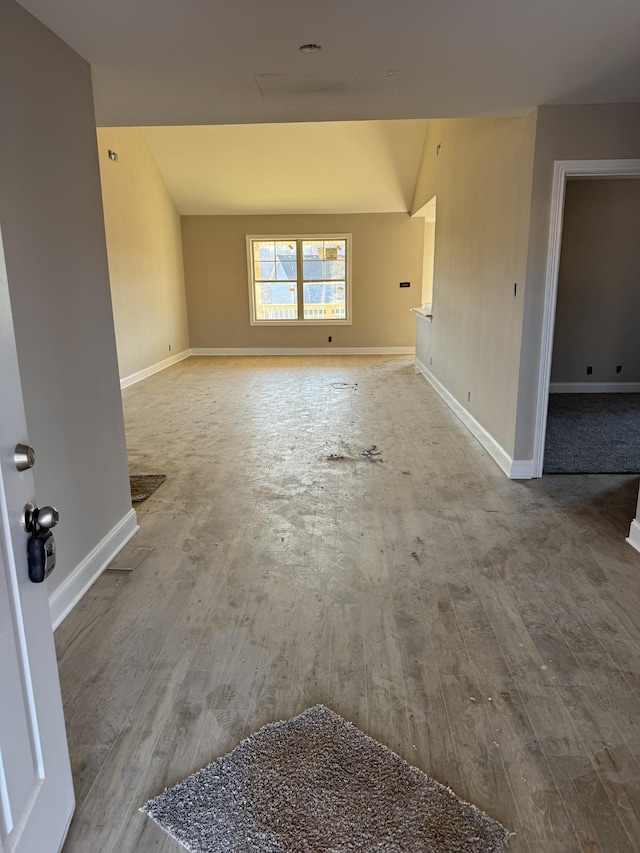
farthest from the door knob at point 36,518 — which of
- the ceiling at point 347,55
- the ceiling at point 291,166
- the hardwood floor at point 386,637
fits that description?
the ceiling at point 291,166

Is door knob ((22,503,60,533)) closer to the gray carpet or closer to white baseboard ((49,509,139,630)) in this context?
white baseboard ((49,509,139,630))

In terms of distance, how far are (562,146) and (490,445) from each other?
2.14 meters

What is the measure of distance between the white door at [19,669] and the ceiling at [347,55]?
1.73 metres

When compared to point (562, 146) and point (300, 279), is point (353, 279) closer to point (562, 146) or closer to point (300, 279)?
point (300, 279)

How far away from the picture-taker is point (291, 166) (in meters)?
8.77

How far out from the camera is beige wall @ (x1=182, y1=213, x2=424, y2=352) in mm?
10047

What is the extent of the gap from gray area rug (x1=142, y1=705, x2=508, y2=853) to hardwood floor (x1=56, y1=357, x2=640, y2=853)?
62mm

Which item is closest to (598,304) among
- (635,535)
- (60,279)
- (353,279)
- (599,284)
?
(599,284)

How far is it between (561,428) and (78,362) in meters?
4.20

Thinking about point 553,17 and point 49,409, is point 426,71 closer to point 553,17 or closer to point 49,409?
point 553,17

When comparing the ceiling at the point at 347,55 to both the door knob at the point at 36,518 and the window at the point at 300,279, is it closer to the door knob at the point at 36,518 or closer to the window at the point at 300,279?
the door knob at the point at 36,518

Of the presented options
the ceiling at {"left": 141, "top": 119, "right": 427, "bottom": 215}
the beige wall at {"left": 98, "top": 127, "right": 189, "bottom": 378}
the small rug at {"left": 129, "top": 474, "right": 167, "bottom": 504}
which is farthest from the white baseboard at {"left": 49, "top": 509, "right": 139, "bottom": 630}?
the ceiling at {"left": 141, "top": 119, "right": 427, "bottom": 215}

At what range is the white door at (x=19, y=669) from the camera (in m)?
1.03

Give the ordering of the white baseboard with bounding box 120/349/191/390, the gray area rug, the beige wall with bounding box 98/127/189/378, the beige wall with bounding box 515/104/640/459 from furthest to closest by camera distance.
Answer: the white baseboard with bounding box 120/349/191/390 → the beige wall with bounding box 98/127/189/378 → the beige wall with bounding box 515/104/640/459 → the gray area rug
